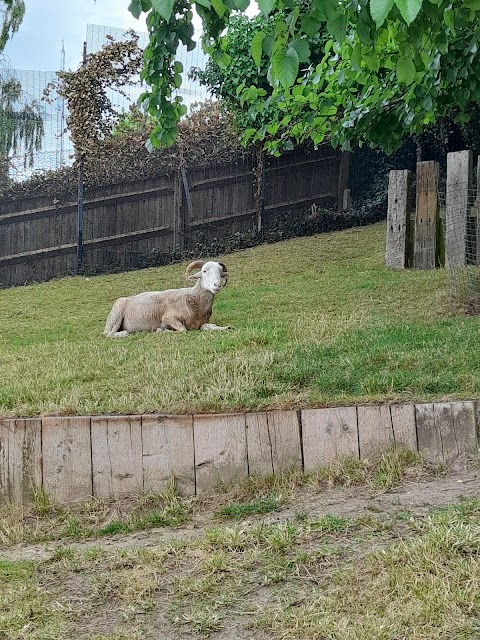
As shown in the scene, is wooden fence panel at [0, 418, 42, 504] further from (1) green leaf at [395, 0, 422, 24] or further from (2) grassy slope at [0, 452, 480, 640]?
(1) green leaf at [395, 0, 422, 24]

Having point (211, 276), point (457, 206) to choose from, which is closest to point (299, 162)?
point (457, 206)

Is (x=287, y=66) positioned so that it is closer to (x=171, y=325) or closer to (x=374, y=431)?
(x=374, y=431)

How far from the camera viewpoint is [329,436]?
15.3 ft

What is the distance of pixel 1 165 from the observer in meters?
14.8

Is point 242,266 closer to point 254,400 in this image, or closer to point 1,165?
point 1,165

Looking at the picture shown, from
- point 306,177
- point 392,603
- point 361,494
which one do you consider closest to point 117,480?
point 361,494

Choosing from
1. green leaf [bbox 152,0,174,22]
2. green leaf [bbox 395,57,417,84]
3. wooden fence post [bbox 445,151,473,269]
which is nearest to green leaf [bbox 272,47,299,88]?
green leaf [bbox 152,0,174,22]

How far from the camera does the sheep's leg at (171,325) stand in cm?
822

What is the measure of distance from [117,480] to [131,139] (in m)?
11.3

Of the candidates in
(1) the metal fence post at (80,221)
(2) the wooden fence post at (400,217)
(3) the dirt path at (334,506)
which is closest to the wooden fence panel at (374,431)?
(3) the dirt path at (334,506)

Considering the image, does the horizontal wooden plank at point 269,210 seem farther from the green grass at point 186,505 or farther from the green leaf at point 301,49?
the green leaf at point 301,49

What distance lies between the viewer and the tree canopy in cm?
299

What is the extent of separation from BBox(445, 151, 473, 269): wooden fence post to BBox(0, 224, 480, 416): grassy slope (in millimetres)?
376

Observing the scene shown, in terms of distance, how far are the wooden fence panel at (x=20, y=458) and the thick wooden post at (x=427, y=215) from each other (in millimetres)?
7480
